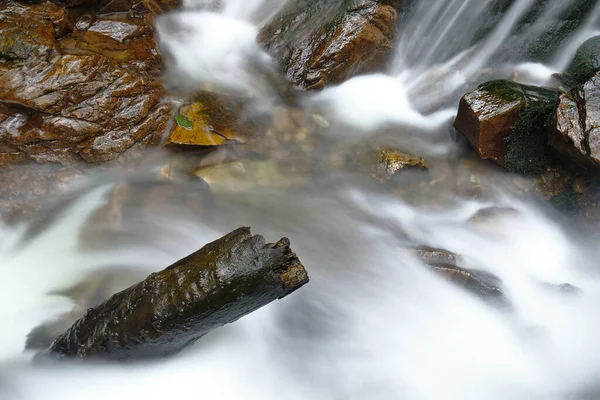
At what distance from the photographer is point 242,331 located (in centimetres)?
414

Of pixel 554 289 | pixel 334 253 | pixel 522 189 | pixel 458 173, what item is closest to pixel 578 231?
pixel 522 189

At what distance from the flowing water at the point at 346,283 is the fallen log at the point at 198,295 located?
0.44 metres

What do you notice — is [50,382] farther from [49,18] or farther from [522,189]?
[522,189]

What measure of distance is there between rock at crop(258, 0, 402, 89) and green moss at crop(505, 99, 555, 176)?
276cm

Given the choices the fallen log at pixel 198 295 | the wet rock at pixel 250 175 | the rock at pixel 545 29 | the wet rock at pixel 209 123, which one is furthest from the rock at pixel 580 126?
the fallen log at pixel 198 295

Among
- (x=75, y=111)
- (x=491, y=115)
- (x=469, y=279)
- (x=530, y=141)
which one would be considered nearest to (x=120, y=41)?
(x=75, y=111)

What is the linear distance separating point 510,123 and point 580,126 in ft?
3.00

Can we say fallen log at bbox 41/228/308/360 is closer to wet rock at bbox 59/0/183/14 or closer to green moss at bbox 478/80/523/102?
wet rock at bbox 59/0/183/14

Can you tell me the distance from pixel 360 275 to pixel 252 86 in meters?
3.76

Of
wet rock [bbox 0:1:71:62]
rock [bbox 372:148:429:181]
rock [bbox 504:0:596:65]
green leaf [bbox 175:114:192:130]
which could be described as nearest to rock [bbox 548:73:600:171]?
rock [bbox 372:148:429:181]

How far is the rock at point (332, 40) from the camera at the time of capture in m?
7.20

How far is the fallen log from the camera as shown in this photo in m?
2.60

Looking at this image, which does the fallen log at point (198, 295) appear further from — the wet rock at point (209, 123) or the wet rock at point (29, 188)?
the wet rock at point (209, 123)

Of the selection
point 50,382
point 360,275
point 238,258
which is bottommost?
point 50,382
